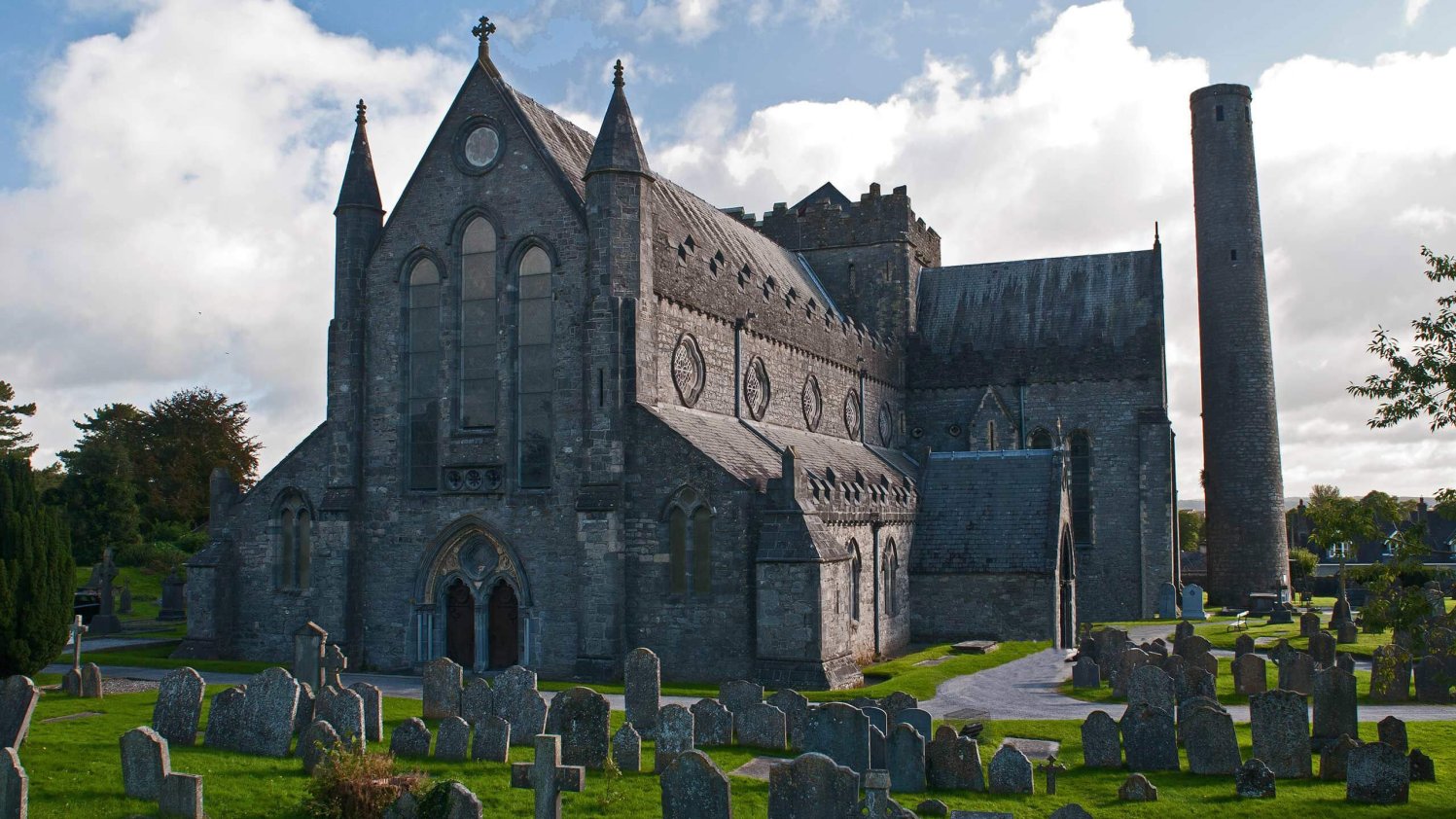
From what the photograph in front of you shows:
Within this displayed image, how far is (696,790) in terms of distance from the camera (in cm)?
1219

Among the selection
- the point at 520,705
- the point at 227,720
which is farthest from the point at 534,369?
the point at 227,720

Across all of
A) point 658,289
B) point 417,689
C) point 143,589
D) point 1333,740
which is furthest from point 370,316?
point 143,589

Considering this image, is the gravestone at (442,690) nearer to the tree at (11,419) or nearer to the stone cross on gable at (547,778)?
the stone cross on gable at (547,778)

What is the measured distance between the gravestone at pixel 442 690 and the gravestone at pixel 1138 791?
34.9 ft

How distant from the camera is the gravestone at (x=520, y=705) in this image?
1725 cm

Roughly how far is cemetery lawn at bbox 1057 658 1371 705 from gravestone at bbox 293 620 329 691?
46.6 feet

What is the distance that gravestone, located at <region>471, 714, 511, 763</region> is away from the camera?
637 inches

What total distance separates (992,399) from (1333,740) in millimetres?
25997

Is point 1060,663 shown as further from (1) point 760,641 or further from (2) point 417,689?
(2) point 417,689

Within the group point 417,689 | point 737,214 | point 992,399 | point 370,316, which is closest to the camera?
point 417,689

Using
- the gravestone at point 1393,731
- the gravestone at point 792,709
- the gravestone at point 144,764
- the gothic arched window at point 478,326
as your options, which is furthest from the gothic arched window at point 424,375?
the gravestone at point 1393,731

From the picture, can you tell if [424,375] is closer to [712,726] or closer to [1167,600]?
[712,726]

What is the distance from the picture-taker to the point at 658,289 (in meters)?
27.2

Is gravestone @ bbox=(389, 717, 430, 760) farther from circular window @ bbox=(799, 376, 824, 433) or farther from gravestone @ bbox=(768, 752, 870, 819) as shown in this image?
circular window @ bbox=(799, 376, 824, 433)
